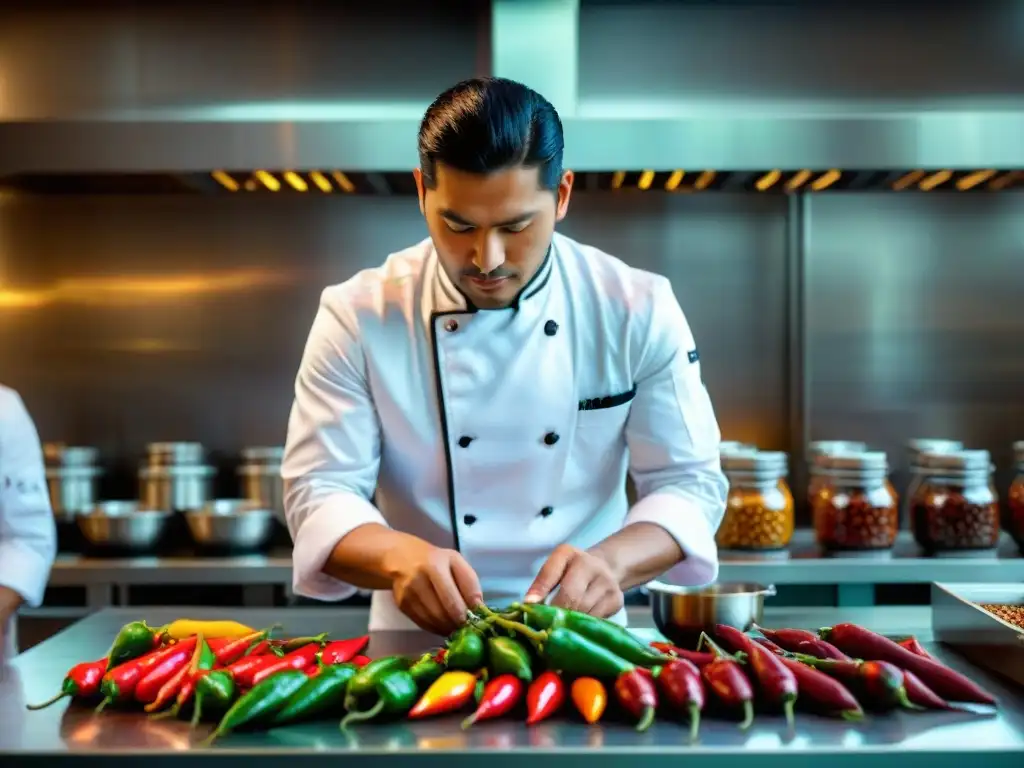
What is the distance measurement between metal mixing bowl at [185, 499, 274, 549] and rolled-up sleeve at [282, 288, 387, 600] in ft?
3.87

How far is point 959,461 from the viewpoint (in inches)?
120

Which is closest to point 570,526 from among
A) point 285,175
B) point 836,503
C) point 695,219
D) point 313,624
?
point 313,624

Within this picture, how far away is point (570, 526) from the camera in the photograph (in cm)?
223

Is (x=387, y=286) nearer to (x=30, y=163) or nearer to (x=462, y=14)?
(x=30, y=163)

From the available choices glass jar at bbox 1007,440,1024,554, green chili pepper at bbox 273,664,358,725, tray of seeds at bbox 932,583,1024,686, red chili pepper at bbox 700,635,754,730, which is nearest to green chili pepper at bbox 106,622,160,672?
green chili pepper at bbox 273,664,358,725

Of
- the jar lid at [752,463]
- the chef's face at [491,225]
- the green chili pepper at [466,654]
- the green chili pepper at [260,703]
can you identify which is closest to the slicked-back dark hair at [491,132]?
the chef's face at [491,225]

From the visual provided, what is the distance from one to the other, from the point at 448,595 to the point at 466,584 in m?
0.03

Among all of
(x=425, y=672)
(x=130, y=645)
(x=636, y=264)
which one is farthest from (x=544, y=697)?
(x=636, y=264)

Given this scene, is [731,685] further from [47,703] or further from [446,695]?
[47,703]

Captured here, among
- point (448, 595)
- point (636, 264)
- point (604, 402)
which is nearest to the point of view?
point (448, 595)

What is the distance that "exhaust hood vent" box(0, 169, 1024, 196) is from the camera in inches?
127

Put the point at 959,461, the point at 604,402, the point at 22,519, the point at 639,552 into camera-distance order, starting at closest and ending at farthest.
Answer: the point at 639,552 → the point at 604,402 → the point at 22,519 → the point at 959,461

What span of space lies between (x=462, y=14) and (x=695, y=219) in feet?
3.27

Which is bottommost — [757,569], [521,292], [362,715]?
[757,569]
